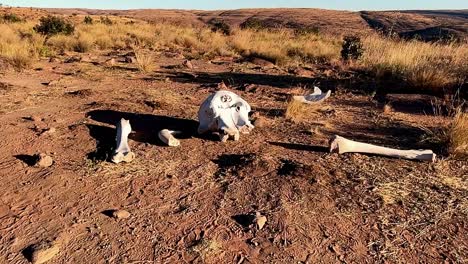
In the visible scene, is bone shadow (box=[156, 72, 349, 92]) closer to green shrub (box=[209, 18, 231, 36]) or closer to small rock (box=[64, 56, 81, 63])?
small rock (box=[64, 56, 81, 63])

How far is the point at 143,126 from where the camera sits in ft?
18.3

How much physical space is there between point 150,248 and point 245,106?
7.53 feet

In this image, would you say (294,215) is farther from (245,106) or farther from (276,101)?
(276,101)

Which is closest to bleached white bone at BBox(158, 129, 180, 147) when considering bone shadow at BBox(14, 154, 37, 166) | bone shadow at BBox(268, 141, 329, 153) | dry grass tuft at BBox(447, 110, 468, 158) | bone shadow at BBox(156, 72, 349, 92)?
bone shadow at BBox(268, 141, 329, 153)

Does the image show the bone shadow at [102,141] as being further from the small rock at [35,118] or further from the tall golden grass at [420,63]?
the tall golden grass at [420,63]

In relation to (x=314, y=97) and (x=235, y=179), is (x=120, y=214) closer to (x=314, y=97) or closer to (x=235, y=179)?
(x=235, y=179)

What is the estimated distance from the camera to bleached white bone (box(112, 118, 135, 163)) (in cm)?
447

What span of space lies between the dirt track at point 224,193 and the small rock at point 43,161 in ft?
0.18

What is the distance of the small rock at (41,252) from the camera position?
122 inches

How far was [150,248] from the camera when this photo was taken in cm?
322

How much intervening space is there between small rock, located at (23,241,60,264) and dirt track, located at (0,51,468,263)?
0.17 ft

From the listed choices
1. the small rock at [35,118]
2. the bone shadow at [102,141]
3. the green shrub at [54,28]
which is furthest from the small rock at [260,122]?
the green shrub at [54,28]

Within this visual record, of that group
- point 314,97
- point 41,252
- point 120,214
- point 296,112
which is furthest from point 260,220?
point 314,97

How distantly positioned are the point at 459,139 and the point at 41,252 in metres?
3.84
